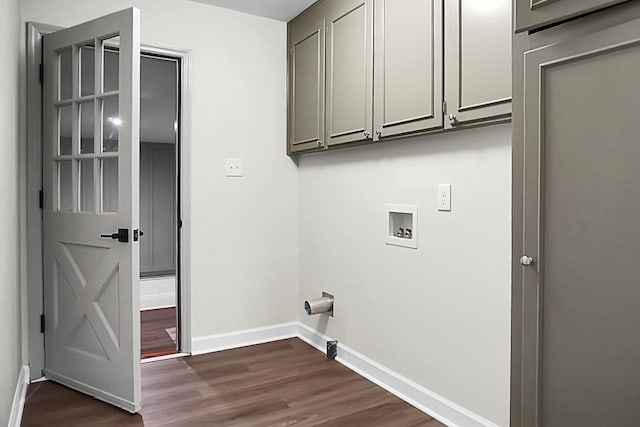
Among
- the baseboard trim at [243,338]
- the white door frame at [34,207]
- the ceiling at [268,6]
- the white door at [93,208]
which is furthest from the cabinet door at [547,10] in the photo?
the baseboard trim at [243,338]

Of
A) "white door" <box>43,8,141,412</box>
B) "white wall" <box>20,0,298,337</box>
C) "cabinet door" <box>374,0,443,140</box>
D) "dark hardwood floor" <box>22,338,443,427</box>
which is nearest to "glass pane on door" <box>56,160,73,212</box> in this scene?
"white door" <box>43,8,141,412</box>

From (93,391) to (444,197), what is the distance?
7.04 ft

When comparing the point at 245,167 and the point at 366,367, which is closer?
the point at 366,367

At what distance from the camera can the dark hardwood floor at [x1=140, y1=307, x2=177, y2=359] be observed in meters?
3.31

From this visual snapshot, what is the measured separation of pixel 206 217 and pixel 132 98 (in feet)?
3.61

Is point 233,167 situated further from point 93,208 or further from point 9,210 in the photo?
point 9,210

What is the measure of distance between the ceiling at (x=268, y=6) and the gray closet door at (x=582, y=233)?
7.39ft

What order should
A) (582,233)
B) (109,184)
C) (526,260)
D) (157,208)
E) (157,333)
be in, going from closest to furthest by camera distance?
(582,233), (526,260), (109,184), (157,333), (157,208)

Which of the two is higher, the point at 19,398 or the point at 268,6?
the point at 268,6

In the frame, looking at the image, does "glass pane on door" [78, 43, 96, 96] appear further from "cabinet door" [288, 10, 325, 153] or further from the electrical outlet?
the electrical outlet

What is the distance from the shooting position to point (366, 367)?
282 cm

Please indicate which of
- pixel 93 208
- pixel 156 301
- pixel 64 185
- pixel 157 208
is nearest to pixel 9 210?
pixel 93 208

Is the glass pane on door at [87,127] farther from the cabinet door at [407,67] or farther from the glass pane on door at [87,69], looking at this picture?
the cabinet door at [407,67]

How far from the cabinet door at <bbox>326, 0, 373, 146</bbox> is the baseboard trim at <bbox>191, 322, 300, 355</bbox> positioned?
1505 mm
